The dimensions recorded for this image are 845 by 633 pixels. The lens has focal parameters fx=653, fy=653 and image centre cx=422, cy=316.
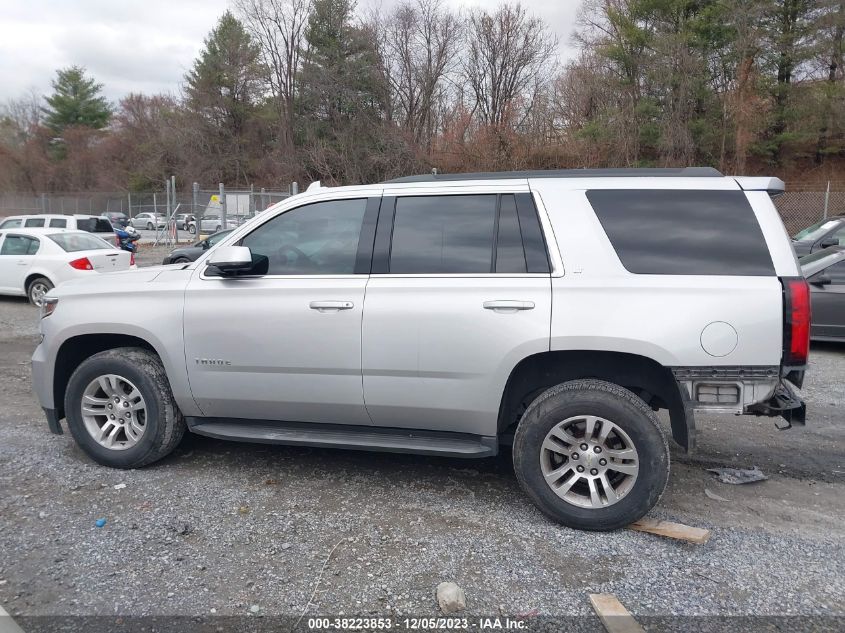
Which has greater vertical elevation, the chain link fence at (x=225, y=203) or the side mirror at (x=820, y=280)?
the chain link fence at (x=225, y=203)

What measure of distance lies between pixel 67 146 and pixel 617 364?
66316 millimetres

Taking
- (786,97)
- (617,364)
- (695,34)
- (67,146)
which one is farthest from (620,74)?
(67,146)

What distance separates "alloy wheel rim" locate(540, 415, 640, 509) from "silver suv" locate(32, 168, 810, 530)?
1cm

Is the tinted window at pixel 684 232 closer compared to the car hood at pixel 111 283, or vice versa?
the tinted window at pixel 684 232

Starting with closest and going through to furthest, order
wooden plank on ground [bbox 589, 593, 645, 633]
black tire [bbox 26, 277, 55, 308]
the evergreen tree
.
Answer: wooden plank on ground [bbox 589, 593, 645, 633], black tire [bbox 26, 277, 55, 308], the evergreen tree

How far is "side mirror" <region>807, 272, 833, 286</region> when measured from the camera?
26.5 feet

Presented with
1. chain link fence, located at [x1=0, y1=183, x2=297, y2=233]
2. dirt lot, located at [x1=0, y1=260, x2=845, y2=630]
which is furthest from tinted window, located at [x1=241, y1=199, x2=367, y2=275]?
chain link fence, located at [x1=0, y1=183, x2=297, y2=233]

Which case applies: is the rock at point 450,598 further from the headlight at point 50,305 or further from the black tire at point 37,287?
the black tire at point 37,287

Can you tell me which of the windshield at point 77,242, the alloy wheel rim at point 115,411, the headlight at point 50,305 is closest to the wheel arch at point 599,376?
the alloy wheel rim at point 115,411

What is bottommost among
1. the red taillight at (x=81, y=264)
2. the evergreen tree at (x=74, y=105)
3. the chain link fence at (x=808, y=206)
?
the red taillight at (x=81, y=264)

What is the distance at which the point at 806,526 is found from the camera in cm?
376

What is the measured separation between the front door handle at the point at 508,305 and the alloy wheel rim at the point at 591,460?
26.5 inches

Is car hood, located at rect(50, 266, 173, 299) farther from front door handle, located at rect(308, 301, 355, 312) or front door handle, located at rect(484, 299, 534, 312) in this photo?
front door handle, located at rect(484, 299, 534, 312)

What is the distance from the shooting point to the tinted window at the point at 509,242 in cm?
383
